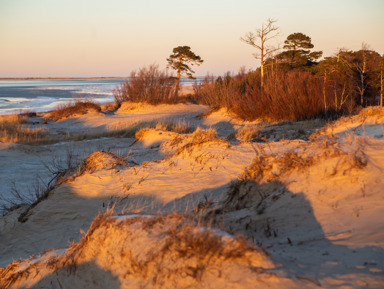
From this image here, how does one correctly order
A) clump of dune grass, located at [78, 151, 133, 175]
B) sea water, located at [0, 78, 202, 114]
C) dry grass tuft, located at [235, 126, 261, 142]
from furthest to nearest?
sea water, located at [0, 78, 202, 114], dry grass tuft, located at [235, 126, 261, 142], clump of dune grass, located at [78, 151, 133, 175]

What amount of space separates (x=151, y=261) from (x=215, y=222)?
123 centimetres

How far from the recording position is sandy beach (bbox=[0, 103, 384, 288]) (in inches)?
93.9

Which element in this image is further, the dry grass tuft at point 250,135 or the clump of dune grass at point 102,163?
the dry grass tuft at point 250,135

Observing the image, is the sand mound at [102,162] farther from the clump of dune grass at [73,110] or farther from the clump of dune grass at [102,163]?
the clump of dune grass at [73,110]

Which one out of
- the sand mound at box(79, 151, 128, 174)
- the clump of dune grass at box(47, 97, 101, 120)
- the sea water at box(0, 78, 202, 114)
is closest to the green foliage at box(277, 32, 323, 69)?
the sea water at box(0, 78, 202, 114)

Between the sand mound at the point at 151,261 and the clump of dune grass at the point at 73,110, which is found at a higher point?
the clump of dune grass at the point at 73,110

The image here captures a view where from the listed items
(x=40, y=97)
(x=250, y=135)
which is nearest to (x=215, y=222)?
(x=250, y=135)

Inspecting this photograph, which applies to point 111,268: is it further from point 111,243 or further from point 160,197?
point 160,197

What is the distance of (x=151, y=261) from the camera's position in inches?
101

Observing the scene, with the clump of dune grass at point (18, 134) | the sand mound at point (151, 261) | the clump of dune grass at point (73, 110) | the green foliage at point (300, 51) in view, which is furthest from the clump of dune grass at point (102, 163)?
the green foliage at point (300, 51)

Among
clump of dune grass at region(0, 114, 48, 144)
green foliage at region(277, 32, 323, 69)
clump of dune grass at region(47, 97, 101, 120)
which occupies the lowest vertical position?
clump of dune grass at region(0, 114, 48, 144)

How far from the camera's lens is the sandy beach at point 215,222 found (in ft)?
7.82

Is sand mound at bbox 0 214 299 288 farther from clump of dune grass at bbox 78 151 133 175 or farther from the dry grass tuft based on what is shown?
the dry grass tuft

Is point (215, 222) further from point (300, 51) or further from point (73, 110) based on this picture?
point (300, 51)
